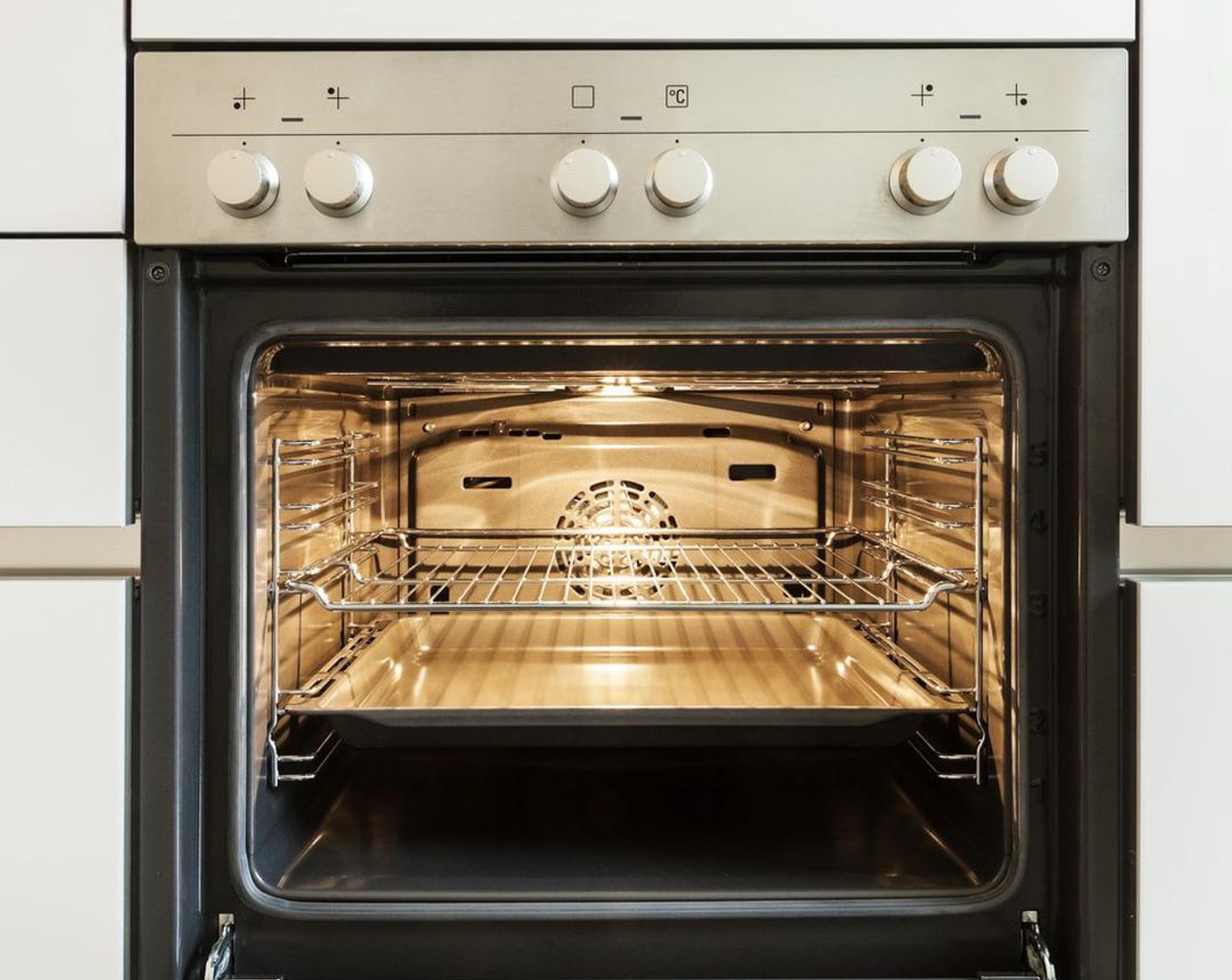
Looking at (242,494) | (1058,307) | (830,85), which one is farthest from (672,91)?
(242,494)

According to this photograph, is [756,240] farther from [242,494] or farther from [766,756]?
[766,756]

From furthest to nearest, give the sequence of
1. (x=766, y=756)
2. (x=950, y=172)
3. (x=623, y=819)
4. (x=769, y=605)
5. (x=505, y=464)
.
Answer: (x=505, y=464)
(x=766, y=756)
(x=623, y=819)
(x=769, y=605)
(x=950, y=172)

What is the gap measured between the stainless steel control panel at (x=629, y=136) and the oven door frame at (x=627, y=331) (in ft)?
0.12

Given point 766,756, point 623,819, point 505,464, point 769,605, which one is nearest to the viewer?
point 769,605

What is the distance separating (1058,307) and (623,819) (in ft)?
2.19

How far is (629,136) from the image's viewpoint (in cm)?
72

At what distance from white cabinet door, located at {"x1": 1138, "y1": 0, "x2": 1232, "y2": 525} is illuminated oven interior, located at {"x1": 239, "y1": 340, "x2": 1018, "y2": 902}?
118 millimetres

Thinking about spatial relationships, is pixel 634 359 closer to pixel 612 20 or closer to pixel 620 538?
pixel 612 20

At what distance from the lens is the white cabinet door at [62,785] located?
0.73 meters

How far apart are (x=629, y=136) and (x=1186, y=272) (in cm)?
49

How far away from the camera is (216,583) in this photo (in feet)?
2.45

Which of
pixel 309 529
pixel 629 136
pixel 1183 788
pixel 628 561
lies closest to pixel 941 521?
pixel 1183 788

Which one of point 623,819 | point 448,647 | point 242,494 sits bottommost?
point 623,819

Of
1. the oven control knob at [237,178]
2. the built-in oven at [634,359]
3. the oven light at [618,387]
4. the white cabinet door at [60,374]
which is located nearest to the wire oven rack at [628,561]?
the oven light at [618,387]
